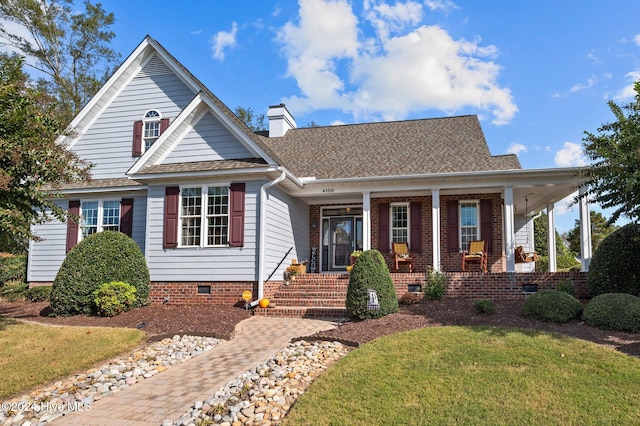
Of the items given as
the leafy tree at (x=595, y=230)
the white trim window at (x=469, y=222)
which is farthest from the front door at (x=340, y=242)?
the leafy tree at (x=595, y=230)

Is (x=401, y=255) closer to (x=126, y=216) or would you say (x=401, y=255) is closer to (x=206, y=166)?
(x=206, y=166)

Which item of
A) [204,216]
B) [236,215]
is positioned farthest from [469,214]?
[204,216]

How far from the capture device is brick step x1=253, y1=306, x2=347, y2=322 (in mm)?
10414

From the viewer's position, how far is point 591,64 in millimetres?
9969

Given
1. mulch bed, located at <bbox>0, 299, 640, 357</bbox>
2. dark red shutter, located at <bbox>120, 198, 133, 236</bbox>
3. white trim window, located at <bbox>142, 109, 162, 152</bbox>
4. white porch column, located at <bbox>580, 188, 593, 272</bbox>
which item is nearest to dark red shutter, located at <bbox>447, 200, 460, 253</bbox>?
white porch column, located at <bbox>580, 188, 593, 272</bbox>

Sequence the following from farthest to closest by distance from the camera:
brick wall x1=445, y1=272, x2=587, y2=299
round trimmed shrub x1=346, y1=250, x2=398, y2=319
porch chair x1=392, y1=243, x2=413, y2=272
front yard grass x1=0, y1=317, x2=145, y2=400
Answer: porch chair x1=392, y1=243, x2=413, y2=272, brick wall x1=445, y1=272, x2=587, y2=299, round trimmed shrub x1=346, y1=250, x2=398, y2=319, front yard grass x1=0, y1=317, x2=145, y2=400

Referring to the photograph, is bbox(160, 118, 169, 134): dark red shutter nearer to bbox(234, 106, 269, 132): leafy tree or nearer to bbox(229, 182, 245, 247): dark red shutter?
bbox(229, 182, 245, 247): dark red shutter

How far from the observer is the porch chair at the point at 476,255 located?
12742 millimetres

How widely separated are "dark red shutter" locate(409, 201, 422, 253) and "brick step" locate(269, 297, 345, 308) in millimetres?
3800

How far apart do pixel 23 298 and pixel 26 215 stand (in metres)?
6.30

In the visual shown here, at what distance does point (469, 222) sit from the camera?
14016mm

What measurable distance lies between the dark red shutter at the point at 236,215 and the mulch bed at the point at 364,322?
5.72ft

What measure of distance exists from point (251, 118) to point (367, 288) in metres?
29.3

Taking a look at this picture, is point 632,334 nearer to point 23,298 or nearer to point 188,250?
point 188,250
